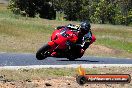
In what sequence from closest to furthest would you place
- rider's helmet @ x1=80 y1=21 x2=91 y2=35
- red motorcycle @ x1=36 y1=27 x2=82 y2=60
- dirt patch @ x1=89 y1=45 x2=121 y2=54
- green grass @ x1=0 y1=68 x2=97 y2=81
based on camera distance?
green grass @ x1=0 y1=68 x2=97 y2=81 → red motorcycle @ x1=36 y1=27 x2=82 y2=60 → rider's helmet @ x1=80 y1=21 x2=91 y2=35 → dirt patch @ x1=89 y1=45 x2=121 y2=54

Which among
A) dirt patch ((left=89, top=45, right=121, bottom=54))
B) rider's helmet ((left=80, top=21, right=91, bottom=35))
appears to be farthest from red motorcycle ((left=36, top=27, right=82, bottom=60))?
dirt patch ((left=89, top=45, right=121, bottom=54))

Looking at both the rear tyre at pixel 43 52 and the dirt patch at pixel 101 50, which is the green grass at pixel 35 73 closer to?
the rear tyre at pixel 43 52

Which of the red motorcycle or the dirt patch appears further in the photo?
the dirt patch

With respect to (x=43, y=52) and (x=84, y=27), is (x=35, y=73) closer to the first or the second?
(x=43, y=52)

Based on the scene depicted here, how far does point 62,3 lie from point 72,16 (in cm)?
598

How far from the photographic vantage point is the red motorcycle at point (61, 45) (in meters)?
16.4

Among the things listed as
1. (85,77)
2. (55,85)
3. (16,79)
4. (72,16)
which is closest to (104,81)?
(85,77)

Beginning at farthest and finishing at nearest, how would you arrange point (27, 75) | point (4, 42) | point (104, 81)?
point (4, 42), point (27, 75), point (104, 81)

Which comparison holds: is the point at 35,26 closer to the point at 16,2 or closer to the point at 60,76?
the point at 60,76

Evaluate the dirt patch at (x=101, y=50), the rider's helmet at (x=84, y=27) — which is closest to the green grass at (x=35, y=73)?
the rider's helmet at (x=84, y=27)

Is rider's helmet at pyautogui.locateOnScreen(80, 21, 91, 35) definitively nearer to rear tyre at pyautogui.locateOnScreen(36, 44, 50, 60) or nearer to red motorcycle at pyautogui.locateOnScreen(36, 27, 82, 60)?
red motorcycle at pyautogui.locateOnScreen(36, 27, 82, 60)

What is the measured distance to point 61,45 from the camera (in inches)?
659

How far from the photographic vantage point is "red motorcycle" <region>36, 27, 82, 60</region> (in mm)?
16391

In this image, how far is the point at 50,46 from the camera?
16391 mm
